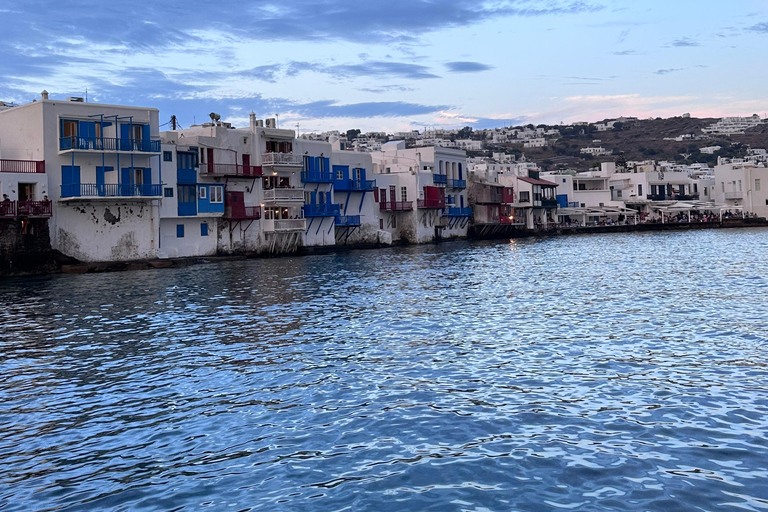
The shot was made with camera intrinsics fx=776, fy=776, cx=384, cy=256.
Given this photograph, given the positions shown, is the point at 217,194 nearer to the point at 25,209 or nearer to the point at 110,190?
the point at 110,190

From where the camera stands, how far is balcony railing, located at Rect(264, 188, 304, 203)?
→ 5816cm

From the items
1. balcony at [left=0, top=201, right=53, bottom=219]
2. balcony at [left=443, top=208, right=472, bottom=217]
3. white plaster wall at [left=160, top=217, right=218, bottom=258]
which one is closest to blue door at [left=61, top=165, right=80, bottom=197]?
balcony at [left=0, top=201, right=53, bottom=219]

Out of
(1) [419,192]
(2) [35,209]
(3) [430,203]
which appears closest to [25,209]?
(2) [35,209]

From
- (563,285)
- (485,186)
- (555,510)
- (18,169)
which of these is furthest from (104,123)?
(485,186)

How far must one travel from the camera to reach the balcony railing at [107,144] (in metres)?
43.8

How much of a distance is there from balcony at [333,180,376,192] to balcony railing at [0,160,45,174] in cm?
2713

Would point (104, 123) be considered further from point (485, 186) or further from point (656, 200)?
point (656, 200)

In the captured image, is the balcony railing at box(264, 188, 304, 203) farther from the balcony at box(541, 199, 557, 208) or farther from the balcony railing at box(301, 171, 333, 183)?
the balcony at box(541, 199, 557, 208)

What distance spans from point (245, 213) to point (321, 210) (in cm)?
843

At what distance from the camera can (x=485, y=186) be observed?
3519 inches

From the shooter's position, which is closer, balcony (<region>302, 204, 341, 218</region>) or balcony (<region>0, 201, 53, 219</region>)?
balcony (<region>0, 201, 53, 219</region>)

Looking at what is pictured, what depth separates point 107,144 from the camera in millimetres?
45281

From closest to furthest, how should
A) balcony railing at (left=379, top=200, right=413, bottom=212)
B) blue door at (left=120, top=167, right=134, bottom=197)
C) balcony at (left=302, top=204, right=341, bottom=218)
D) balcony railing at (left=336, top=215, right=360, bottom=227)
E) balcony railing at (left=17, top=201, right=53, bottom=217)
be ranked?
1. balcony railing at (left=17, top=201, right=53, bottom=217)
2. blue door at (left=120, top=167, right=134, bottom=197)
3. balcony at (left=302, top=204, right=341, bottom=218)
4. balcony railing at (left=336, top=215, right=360, bottom=227)
5. balcony railing at (left=379, top=200, right=413, bottom=212)

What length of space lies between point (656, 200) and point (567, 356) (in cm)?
10463
